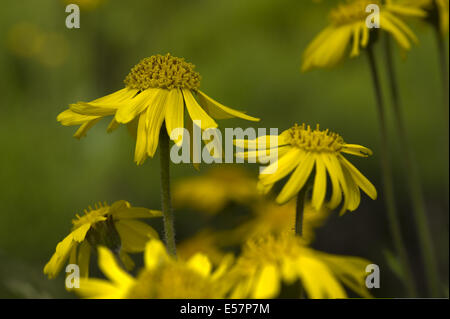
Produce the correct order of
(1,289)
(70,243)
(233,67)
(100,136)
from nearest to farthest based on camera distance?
(70,243)
(1,289)
(100,136)
(233,67)

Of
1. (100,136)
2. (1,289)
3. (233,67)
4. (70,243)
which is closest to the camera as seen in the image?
(70,243)

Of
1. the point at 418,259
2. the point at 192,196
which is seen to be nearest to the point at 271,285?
the point at 192,196

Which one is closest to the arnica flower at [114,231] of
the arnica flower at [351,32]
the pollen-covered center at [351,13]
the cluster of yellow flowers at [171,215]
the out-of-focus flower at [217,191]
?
the cluster of yellow flowers at [171,215]

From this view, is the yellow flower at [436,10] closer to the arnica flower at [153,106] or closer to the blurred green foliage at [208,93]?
the arnica flower at [153,106]

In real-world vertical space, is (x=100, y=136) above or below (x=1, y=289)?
above

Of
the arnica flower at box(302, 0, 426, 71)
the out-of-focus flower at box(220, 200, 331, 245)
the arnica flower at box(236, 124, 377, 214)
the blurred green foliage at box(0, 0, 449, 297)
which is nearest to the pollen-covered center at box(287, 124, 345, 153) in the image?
the arnica flower at box(236, 124, 377, 214)

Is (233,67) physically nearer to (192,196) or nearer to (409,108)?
(409,108)
